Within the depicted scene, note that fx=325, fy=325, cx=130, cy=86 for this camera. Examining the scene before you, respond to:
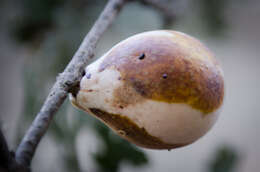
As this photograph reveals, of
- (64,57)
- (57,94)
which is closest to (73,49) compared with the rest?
(64,57)

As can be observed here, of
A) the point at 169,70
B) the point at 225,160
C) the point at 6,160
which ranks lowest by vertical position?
the point at 225,160

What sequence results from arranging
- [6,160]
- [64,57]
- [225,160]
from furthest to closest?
[225,160], [64,57], [6,160]

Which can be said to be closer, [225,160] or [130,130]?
[130,130]

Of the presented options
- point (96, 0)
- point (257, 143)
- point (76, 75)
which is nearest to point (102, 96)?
point (76, 75)

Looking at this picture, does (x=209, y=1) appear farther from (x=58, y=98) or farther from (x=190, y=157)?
(x=190, y=157)

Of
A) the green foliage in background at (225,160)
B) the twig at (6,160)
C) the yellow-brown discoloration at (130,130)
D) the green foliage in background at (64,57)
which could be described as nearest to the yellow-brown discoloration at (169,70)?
the yellow-brown discoloration at (130,130)

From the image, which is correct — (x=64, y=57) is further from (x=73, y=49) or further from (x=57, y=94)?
(x=57, y=94)

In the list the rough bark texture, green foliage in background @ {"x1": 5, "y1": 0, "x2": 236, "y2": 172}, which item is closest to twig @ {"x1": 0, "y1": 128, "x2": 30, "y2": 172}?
the rough bark texture

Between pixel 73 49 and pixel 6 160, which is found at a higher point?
pixel 6 160

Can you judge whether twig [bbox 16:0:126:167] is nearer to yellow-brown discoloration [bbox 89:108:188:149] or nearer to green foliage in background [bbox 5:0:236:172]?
yellow-brown discoloration [bbox 89:108:188:149]

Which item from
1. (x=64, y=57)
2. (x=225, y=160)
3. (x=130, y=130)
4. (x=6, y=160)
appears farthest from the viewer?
(x=225, y=160)
